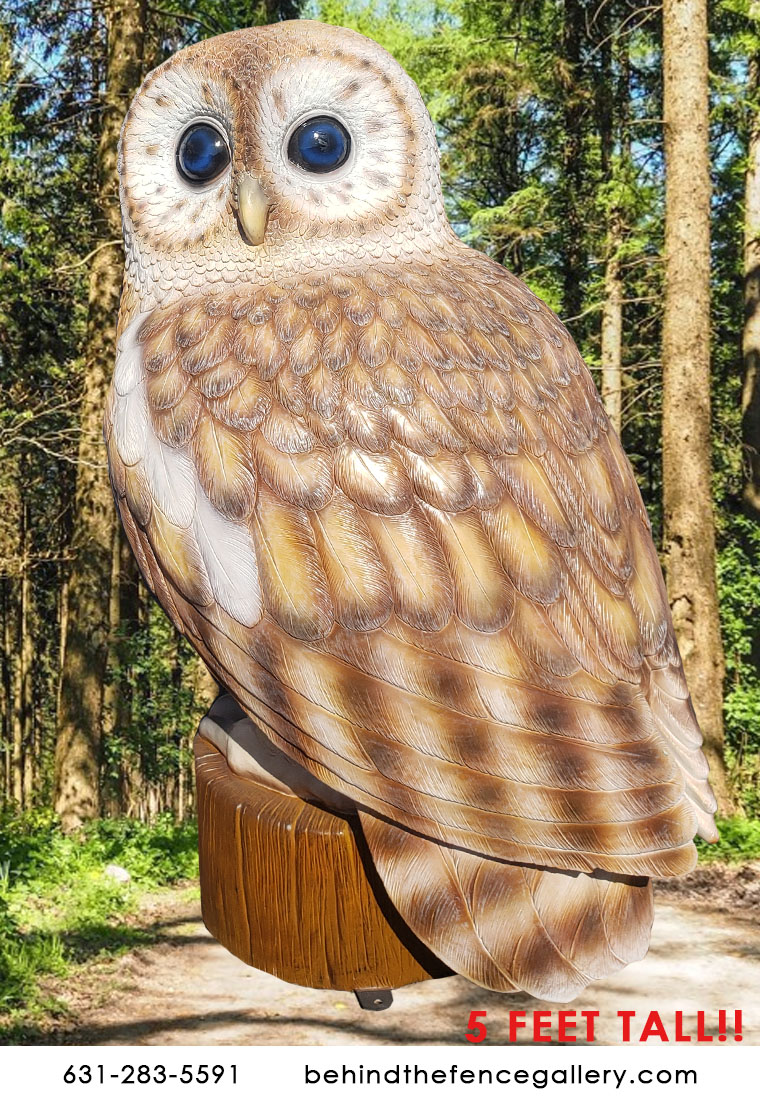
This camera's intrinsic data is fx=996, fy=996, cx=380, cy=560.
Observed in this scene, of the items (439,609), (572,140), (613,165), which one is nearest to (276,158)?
(439,609)

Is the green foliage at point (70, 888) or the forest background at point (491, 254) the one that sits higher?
the forest background at point (491, 254)

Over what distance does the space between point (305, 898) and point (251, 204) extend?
102 cm

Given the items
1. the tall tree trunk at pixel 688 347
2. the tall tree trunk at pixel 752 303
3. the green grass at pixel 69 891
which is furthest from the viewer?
the tall tree trunk at pixel 752 303

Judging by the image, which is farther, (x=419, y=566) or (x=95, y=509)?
(x=95, y=509)

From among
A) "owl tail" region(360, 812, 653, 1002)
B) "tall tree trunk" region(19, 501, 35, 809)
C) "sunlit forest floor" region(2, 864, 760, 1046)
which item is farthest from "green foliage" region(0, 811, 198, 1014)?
"tall tree trunk" region(19, 501, 35, 809)

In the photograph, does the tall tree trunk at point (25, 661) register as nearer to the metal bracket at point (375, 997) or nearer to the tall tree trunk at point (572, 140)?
the tall tree trunk at point (572, 140)

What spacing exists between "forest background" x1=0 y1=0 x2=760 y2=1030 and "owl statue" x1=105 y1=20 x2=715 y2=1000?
3.00 m

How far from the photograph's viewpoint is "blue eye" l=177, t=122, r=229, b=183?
1.47 metres

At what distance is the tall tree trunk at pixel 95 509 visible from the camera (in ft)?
18.1

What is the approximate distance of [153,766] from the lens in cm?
696

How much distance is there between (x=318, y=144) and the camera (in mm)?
1434

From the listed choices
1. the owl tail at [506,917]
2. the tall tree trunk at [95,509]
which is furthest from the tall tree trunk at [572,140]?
the owl tail at [506,917]

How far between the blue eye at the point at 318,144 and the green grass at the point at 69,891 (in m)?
3.23

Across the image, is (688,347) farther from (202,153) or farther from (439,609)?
(439,609)
